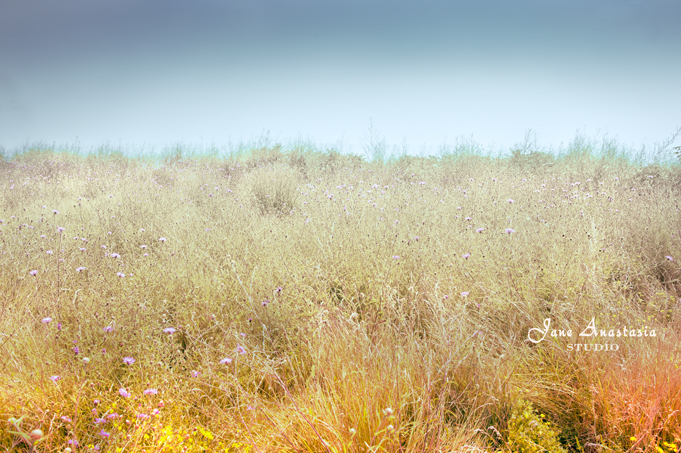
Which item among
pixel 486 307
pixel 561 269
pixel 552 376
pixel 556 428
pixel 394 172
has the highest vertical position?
pixel 394 172

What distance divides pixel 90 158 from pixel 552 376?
49.5ft

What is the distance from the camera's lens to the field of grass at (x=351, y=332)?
1.78 metres

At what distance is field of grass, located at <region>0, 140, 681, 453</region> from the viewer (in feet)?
5.85

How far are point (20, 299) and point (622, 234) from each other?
585 cm

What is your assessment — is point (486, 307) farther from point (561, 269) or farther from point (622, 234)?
point (622, 234)

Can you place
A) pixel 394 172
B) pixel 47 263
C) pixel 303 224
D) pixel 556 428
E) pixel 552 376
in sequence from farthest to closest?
pixel 394 172
pixel 303 224
pixel 47 263
pixel 552 376
pixel 556 428

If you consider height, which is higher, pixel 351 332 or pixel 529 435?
pixel 351 332

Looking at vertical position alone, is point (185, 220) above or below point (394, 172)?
below

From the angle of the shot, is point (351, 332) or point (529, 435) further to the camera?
point (351, 332)

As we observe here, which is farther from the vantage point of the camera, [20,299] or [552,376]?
[20,299]

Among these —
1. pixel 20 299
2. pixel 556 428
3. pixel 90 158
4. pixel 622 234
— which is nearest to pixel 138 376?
pixel 20 299

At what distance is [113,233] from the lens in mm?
4512

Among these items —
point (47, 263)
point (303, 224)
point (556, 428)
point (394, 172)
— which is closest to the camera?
point (556, 428)

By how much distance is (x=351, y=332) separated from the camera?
2.23 m
